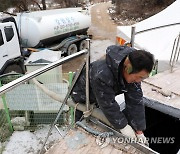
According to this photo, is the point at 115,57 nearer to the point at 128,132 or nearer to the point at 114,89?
the point at 114,89

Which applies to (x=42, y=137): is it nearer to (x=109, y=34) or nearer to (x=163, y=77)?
(x=163, y=77)

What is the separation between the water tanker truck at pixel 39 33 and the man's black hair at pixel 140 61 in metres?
6.23

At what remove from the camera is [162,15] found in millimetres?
7453

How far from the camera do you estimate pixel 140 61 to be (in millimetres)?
1745

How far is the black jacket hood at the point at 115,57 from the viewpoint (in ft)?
6.19

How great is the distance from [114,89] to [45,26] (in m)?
7.77

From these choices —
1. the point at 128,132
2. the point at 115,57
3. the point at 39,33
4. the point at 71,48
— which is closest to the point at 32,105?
the point at 128,132

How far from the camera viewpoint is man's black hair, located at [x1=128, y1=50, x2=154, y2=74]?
5.73 ft

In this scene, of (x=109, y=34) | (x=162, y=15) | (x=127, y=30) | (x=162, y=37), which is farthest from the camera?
(x=109, y=34)

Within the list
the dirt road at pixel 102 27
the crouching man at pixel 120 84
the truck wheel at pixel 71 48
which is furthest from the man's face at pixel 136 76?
the dirt road at pixel 102 27

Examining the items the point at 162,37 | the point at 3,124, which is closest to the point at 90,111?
the point at 3,124

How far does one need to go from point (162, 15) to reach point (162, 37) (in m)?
1.64

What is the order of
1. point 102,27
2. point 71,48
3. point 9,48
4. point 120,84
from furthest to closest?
point 102,27 → point 71,48 → point 9,48 → point 120,84

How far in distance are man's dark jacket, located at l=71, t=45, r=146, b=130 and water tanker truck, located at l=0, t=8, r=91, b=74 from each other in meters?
5.70
